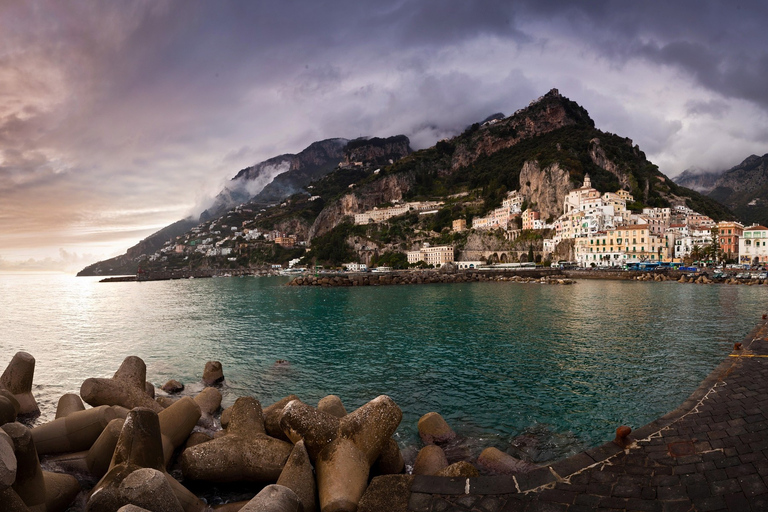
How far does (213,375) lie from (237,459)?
10.5 m

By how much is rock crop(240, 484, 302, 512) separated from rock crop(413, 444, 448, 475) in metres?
3.55

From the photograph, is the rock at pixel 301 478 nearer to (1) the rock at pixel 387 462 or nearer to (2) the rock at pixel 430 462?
(1) the rock at pixel 387 462

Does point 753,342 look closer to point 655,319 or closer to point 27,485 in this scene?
point 655,319

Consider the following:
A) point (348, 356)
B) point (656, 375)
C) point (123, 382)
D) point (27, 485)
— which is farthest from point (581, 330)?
point (27, 485)

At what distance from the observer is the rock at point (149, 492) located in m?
4.87

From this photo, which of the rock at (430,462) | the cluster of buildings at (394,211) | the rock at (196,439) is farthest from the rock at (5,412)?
the cluster of buildings at (394,211)

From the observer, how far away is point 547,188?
5325 inches

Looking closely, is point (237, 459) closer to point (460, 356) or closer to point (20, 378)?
point (20, 378)

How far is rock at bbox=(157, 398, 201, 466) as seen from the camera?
8103mm

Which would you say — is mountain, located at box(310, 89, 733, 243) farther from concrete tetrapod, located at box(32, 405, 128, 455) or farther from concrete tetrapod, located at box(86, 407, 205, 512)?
concrete tetrapod, located at box(86, 407, 205, 512)

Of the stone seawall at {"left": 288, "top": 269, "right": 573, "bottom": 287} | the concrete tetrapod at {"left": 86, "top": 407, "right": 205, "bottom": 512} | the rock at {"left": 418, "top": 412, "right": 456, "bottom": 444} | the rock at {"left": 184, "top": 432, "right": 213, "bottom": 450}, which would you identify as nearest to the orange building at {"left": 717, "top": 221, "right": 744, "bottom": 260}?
the stone seawall at {"left": 288, "top": 269, "right": 573, "bottom": 287}

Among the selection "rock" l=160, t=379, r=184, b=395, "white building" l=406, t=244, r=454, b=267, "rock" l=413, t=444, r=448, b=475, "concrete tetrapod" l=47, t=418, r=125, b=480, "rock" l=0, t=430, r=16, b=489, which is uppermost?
"white building" l=406, t=244, r=454, b=267

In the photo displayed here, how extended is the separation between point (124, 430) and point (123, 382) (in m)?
5.95

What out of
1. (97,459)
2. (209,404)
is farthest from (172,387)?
(97,459)
